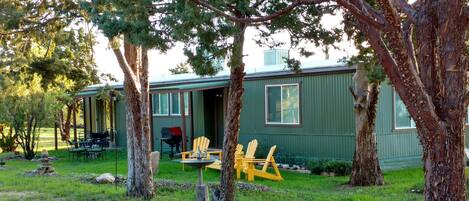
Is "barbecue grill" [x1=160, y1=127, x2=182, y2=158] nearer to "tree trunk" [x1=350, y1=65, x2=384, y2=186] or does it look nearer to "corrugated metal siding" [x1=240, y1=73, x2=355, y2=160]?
"corrugated metal siding" [x1=240, y1=73, x2=355, y2=160]

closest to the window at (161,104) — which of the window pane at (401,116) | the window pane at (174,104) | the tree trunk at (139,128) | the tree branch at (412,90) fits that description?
the window pane at (174,104)

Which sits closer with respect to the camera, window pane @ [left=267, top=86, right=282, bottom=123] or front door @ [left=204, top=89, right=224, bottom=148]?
window pane @ [left=267, top=86, right=282, bottom=123]

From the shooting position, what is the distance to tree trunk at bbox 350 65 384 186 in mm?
10711

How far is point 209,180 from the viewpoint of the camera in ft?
39.3

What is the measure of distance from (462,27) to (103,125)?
21858 mm

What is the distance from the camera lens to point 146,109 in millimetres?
9352

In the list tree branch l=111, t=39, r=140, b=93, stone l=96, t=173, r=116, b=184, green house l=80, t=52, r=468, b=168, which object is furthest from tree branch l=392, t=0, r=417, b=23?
green house l=80, t=52, r=468, b=168

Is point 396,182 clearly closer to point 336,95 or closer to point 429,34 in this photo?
point 336,95

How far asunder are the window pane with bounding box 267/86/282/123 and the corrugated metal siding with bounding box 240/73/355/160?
20 cm

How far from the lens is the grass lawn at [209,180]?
931cm

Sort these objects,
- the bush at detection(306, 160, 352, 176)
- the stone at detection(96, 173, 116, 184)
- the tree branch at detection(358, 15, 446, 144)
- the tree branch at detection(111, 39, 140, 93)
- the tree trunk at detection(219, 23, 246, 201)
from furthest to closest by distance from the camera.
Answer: the bush at detection(306, 160, 352, 176)
the stone at detection(96, 173, 116, 184)
the tree branch at detection(111, 39, 140, 93)
the tree trunk at detection(219, 23, 246, 201)
the tree branch at detection(358, 15, 446, 144)

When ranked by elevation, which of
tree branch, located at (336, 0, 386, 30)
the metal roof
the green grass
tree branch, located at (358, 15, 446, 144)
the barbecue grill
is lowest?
the green grass

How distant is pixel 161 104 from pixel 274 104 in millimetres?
6215

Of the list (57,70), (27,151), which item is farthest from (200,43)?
(27,151)
